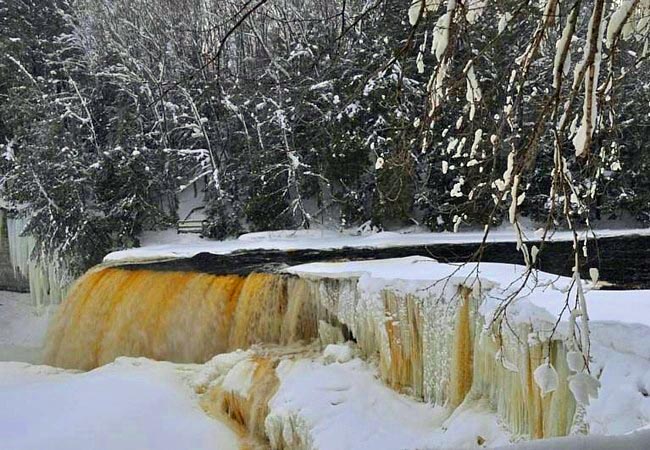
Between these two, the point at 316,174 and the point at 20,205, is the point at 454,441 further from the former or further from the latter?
the point at 20,205

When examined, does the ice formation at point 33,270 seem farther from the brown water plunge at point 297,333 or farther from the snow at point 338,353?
the snow at point 338,353

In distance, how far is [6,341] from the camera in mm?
12828

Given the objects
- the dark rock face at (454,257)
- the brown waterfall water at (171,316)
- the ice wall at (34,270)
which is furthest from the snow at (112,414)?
the ice wall at (34,270)

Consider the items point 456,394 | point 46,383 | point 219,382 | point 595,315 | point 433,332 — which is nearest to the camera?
point 595,315

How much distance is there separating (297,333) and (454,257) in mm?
2911

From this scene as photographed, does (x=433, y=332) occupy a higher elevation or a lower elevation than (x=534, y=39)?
lower

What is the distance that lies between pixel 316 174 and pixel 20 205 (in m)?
7.99

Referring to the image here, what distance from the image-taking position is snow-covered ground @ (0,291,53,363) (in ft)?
39.0

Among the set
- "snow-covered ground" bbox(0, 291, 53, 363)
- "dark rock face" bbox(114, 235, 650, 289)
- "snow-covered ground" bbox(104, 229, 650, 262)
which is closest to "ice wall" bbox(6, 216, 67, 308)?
"snow-covered ground" bbox(0, 291, 53, 363)

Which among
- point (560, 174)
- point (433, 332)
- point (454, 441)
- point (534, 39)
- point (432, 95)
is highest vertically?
point (534, 39)

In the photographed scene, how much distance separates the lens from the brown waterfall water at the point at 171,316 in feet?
22.7

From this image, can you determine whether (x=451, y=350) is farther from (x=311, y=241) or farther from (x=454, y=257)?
(x=311, y=241)

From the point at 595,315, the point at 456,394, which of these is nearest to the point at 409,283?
the point at 456,394

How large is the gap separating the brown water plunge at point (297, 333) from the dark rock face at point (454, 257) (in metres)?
0.71
